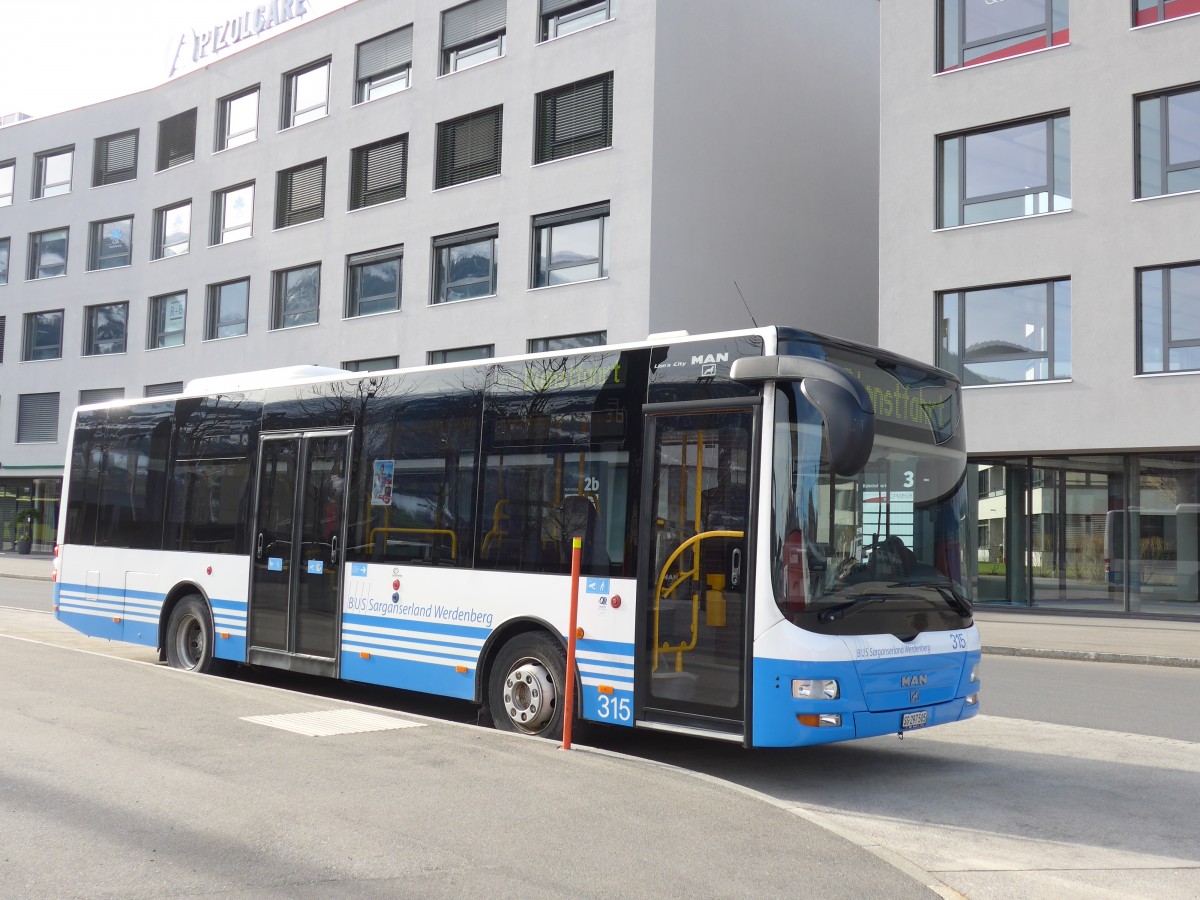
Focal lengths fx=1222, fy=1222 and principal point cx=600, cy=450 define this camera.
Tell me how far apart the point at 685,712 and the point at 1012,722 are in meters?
4.17

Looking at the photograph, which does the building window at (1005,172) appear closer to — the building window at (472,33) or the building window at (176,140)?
the building window at (472,33)

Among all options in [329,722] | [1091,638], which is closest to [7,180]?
[1091,638]

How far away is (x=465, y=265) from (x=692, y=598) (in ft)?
81.3

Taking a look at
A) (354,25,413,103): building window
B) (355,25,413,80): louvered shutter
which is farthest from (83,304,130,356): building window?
(355,25,413,80): louvered shutter

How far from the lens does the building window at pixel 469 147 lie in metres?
31.0

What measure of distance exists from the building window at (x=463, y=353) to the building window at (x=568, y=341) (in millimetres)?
1514

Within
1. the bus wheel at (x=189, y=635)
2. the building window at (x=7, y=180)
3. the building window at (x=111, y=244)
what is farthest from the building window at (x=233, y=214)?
the bus wheel at (x=189, y=635)

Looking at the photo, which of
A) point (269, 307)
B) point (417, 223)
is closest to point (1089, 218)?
point (417, 223)

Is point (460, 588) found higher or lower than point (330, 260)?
lower

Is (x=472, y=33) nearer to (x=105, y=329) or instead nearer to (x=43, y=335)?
(x=105, y=329)

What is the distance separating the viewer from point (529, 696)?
29.0 feet

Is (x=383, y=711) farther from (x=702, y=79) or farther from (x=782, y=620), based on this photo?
(x=702, y=79)

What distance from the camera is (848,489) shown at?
7.68 m

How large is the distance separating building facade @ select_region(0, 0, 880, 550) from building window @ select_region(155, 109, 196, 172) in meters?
0.12
